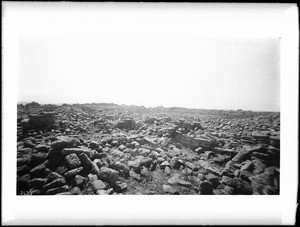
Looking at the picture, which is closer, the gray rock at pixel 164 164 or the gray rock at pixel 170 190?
the gray rock at pixel 170 190

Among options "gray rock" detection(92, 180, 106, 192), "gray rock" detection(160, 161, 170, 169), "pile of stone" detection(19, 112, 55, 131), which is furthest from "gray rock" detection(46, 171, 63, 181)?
"gray rock" detection(160, 161, 170, 169)

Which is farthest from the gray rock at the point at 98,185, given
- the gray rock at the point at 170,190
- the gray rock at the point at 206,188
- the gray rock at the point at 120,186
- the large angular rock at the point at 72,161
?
the gray rock at the point at 206,188

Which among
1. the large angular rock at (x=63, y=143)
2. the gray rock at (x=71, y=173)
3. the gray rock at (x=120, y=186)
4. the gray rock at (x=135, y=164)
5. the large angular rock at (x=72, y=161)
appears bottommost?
the gray rock at (x=120, y=186)

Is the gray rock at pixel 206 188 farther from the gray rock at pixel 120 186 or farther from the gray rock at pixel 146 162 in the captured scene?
the gray rock at pixel 120 186

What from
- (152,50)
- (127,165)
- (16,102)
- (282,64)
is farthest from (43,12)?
(282,64)

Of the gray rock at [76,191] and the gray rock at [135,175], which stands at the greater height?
the gray rock at [135,175]

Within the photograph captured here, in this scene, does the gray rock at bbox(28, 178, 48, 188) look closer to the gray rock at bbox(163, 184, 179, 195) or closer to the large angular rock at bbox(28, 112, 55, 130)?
the large angular rock at bbox(28, 112, 55, 130)

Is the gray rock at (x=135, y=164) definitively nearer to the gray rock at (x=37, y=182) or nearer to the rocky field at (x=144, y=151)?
the rocky field at (x=144, y=151)

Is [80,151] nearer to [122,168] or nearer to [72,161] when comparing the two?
[72,161]
